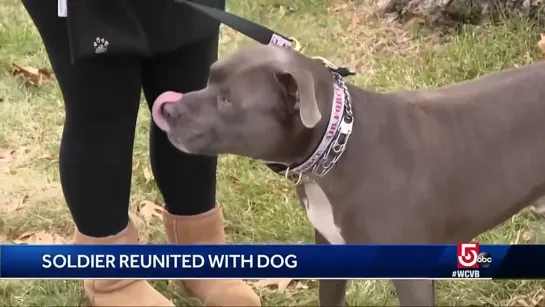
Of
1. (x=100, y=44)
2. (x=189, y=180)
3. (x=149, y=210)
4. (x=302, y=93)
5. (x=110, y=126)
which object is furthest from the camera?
(x=149, y=210)

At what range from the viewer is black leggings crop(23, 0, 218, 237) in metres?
1.33

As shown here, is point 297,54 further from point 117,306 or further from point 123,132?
point 117,306

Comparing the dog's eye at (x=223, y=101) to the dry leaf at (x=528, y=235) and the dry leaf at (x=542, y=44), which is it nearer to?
the dry leaf at (x=528, y=235)

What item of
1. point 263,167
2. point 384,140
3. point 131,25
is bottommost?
point 263,167

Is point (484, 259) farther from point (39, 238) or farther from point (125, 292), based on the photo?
point (39, 238)

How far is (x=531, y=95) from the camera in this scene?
52.7 inches

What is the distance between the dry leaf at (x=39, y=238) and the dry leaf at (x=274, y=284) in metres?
0.44

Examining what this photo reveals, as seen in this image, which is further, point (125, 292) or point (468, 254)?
point (125, 292)

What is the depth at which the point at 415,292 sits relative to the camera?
52.1 inches

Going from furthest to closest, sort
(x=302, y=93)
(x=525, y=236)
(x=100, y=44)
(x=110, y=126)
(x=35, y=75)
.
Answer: (x=35, y=75), (x=525, y=236), (x=110, y=126), (x=100, y=44), (x=302, y=93)

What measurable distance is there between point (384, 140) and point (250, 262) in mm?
278

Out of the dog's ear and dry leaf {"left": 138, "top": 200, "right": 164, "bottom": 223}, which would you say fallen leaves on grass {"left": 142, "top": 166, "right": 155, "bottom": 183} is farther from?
the dog's ear

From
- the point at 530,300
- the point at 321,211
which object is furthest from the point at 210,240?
the point at 530,300

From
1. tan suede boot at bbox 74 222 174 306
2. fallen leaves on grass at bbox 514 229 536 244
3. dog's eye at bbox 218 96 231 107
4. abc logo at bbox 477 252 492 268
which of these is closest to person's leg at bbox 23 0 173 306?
tan suede boot at bbox 74 222 174 306
